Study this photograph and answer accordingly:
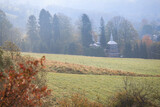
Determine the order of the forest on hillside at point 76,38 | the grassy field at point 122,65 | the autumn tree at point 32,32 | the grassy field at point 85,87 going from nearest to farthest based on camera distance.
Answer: the grassy field at point 85,87 → the grassy field at point 122,65 → the forest on hillside at point 76,38 → the autumn tree at point 32,32

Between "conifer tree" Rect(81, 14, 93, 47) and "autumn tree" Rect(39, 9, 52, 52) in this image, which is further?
"conifer tree" Rect(81, 14, 93, 47)

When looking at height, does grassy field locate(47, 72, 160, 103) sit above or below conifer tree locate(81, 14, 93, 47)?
below

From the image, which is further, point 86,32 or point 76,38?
point 76,38

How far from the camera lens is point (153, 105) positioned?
6504mm

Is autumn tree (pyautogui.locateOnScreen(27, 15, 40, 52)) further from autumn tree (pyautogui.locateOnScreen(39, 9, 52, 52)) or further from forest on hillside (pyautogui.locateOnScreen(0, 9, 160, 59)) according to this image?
autumn tree (pyautogui.locateOnScreen(39, 9, 52, 52))

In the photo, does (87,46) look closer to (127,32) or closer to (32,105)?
(127,32)

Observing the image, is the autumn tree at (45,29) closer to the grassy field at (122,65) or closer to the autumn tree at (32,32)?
the autumn tree at (32,32)

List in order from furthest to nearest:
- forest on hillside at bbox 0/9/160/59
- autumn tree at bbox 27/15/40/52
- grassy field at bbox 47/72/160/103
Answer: autumn tree at bbox 27/15/40/52, forest on hillside at bbox 0/9/160/59, grassy field at bbox 47/72/160/103

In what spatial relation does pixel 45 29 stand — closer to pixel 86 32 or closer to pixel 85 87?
pixel 86 32

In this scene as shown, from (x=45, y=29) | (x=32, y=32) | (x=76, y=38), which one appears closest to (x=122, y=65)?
(x=76, y=38)

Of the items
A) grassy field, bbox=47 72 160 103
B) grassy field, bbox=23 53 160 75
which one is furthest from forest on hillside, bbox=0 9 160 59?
grassy field, bbox=47 72 160 103

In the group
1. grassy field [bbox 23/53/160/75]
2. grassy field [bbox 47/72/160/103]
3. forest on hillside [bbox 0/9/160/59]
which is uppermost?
forest on hillside [bbox 0/9/160/59]

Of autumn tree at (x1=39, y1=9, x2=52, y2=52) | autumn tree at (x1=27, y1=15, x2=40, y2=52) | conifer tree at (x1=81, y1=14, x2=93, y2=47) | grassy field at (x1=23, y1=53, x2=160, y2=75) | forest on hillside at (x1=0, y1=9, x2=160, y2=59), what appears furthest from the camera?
Answer: conifer tree at (x1=81, y1=14, x2=93, y2=47)

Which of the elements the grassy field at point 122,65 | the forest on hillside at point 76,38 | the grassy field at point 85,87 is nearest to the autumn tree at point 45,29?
the forest on hillside at point 76,38
